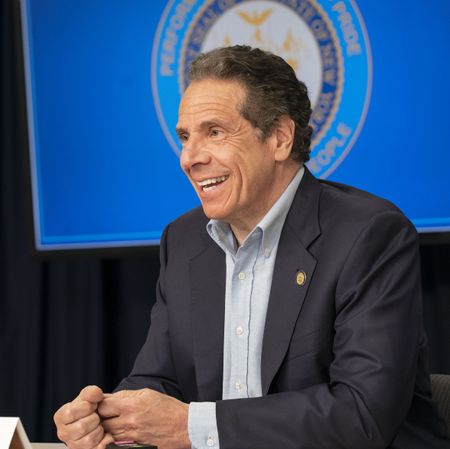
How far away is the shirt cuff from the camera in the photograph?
184 cm

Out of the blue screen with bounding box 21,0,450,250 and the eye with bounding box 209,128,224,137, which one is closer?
the eye with bounding box 209,128,224,137

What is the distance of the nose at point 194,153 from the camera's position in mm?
2162

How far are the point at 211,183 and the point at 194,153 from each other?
9 cm

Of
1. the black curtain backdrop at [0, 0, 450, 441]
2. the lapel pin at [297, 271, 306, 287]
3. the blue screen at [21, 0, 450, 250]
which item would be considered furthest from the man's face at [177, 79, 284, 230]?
the black curtain backdrop at [0, 0, 450, 441]

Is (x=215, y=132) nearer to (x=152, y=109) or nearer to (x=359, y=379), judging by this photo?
(x=359, y=379)

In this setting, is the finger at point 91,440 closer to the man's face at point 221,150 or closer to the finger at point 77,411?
the finger at point 77,411

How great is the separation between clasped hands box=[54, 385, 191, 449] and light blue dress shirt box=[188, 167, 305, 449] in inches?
11.1

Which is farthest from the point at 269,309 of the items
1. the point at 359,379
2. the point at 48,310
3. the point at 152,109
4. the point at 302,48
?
the point at 48,310

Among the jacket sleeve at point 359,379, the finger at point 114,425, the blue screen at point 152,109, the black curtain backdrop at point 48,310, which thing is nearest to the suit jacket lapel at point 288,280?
the jacket sleeve at point 359,379

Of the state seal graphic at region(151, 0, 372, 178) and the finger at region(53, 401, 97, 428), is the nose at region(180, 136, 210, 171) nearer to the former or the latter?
the finger at region(53, 401, 97, 428)

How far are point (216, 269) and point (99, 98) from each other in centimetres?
172

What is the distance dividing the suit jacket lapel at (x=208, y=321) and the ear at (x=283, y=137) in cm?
30

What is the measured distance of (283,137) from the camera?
88.1 inches

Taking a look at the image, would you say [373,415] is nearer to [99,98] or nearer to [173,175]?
[173,175]
